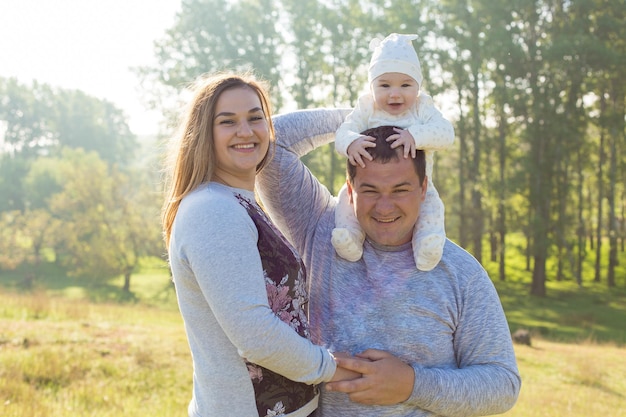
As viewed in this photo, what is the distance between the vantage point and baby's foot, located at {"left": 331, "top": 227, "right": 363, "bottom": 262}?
95.8 inches

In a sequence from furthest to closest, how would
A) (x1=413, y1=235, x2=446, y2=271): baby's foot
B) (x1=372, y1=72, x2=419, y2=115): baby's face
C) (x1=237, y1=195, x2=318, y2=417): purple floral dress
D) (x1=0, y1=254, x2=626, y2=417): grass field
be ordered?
(x1=0, y1=254, x2=626, y2=417): grass field < (x1=372, y1=72, x2=419, y2=115): baby's face < (x1=413, y1=235, x2=446, y2=271): baby's foot < (x1=237, y1=195, x2=318, y2=417): purple floral dress

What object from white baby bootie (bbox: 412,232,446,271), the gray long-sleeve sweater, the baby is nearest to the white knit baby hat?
the baby

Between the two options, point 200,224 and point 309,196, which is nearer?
point 200,224

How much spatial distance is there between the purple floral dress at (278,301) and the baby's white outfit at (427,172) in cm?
32

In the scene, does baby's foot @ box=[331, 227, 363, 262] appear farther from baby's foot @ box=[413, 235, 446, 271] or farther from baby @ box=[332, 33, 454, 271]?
baby's foot @ box=[413, 235, 446, 271]

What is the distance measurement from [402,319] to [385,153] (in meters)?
0.69

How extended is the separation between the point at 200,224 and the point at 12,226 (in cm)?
3951

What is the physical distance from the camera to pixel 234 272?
1.89 m

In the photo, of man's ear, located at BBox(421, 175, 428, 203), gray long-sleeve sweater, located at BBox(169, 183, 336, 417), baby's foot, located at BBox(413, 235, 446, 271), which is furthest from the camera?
man's ear, located at BBox(421, 175, 428, 203)

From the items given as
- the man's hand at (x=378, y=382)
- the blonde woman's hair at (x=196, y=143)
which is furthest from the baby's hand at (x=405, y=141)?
the man's hand at (x=378, y=382)

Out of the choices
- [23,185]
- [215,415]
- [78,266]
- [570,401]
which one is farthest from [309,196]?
[23,185]

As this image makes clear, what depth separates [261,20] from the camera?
98.0ft

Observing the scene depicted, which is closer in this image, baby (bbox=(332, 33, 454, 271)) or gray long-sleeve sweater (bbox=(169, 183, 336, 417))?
gray long-sleeve sweater (bbox=(169, 183, 336, 417))

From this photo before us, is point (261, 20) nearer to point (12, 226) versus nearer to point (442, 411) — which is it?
point (12, 226)
